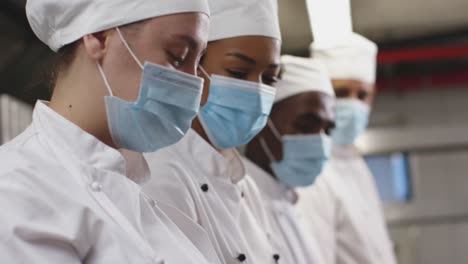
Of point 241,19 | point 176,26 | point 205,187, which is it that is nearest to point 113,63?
point 176,26

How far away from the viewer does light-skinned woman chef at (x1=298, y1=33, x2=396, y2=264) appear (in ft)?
10.3

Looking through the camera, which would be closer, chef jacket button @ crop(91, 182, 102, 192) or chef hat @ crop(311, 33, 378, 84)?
chef jacket button @ crop(91, 182, 102, 192)

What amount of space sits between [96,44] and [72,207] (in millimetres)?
339

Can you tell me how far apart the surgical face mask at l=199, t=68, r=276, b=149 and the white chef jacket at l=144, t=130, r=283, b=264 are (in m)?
0.05

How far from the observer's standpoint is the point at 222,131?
6.62 feet

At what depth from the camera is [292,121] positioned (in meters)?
2.73

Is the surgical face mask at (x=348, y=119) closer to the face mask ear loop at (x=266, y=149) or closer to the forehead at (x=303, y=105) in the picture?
the forehead at (x=303, y=105)

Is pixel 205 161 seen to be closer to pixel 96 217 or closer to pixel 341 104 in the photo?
pixel 96 217

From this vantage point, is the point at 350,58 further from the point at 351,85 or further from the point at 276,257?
the point at 276,257

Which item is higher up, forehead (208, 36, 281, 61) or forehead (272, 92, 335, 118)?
forehead (208, 36, 281, 61)

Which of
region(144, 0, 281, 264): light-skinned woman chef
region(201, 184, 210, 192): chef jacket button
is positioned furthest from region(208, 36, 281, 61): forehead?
region(201, 184, 210, 192): chef jacket button

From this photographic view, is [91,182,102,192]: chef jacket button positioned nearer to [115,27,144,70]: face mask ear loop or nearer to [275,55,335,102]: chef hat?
[115,27,144,70]: face mask ear loop

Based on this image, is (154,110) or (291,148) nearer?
(154,110)

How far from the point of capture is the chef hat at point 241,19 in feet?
6.68
